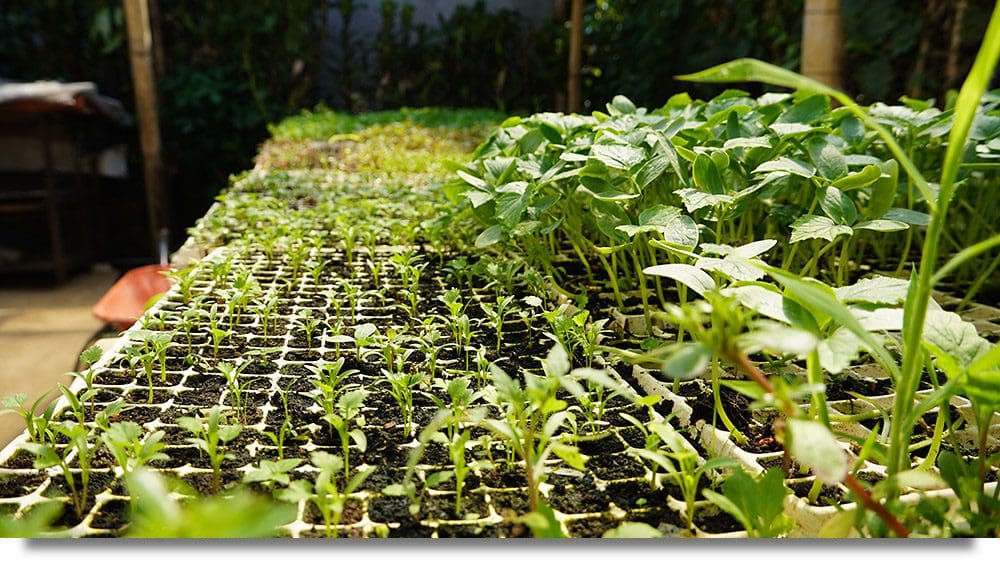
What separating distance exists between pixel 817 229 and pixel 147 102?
16.2ft

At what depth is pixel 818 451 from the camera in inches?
18.0

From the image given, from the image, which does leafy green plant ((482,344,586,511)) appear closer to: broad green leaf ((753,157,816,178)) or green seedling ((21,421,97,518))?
green seedling ((21,421,97,518))

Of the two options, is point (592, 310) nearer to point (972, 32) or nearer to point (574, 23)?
point (972, 32)

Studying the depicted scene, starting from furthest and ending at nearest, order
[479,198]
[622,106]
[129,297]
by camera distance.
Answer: [129,297]
[622,106]
[479,198]

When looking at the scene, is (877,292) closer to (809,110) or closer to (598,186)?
(598,186)

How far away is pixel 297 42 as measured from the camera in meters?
6.66

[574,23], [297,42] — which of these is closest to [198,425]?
[574,23]

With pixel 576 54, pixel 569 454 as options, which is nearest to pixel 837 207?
pixel 569 454

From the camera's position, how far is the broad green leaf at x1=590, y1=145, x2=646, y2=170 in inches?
43.0

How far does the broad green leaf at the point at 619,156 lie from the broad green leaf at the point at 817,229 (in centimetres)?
24

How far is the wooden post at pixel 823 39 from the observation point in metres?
2.47

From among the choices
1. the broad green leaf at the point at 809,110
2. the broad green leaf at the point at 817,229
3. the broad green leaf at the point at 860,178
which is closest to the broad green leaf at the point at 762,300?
the broad green leaf at the point at 817,229

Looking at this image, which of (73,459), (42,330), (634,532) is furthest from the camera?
(42,330)

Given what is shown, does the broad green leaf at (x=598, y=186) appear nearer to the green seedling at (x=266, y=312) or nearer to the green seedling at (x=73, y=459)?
the green seedling at (x=266, y=312)
